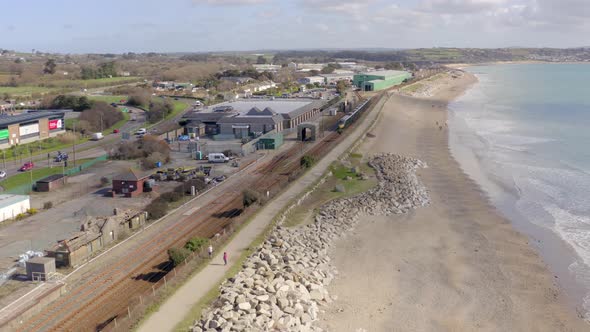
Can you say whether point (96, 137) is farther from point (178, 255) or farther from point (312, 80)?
point (312, 80)

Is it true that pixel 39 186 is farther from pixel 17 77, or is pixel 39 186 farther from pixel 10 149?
pixel 17 77

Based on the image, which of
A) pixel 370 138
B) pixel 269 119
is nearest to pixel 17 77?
pixel 269 119

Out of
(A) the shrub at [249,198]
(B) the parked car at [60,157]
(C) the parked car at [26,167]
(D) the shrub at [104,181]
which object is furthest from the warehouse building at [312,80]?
(A) the shrub at [249,198]

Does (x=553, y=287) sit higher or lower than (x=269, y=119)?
lower

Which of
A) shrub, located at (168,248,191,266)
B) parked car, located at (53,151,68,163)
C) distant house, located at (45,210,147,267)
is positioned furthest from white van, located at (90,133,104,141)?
shrub, located at (168,248,191,266)

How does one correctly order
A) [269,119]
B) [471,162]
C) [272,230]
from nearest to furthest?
1. [272,230]
2. [471,162]
3. [269,119]

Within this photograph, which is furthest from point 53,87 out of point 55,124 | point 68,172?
point 68,172

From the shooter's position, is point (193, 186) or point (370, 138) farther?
point (370, 138)

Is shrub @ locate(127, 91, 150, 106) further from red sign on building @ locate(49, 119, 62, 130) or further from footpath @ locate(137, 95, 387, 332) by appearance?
footpath @ locate(137, 95, 387, 332)
